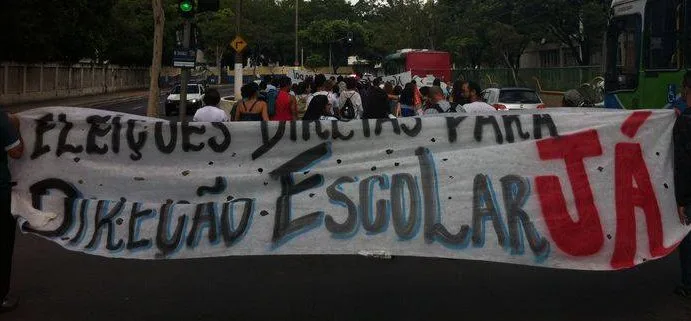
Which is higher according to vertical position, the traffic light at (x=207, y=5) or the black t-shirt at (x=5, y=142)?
the traffic light at (x=207, y=5)

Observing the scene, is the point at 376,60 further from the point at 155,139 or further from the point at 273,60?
the point at 155,139

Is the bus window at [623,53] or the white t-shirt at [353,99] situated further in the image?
the white t-shirt at [353,99]

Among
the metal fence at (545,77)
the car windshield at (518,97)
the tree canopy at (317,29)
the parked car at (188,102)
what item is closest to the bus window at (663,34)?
the car windshield at (518,97)

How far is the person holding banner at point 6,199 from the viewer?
17.4 ft

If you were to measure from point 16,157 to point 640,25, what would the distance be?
10.1m

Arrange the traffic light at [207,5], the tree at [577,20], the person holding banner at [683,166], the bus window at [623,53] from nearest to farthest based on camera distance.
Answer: the person holding banner at [683,166], the bus window at [623,53], the traffic light at [207,5], the tree at [577,20]

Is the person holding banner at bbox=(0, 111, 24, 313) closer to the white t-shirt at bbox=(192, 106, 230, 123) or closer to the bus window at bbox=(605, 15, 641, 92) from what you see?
the white t-shirt at bbox=(192, 106, 230, 123)

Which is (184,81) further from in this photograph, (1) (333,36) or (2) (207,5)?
(1) (333,36)

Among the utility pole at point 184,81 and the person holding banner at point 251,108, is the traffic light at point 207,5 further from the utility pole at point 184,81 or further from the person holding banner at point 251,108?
the person holding banner at point 251,108

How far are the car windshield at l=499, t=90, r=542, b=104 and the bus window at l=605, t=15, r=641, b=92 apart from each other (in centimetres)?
710

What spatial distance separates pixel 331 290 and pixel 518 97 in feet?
54.4

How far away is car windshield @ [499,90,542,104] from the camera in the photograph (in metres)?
21.4

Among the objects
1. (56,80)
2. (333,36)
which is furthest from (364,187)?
(333,36)

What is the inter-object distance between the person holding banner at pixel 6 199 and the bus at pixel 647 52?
29.1 feet
